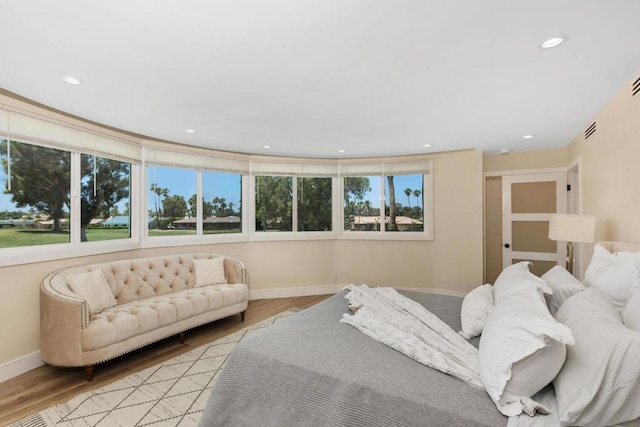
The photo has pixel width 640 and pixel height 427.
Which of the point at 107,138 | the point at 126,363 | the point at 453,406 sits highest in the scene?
the point at 107,138

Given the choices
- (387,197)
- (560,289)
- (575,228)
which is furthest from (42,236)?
(575,228)

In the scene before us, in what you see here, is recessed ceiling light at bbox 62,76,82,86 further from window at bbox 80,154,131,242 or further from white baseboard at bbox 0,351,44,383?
white baseboard at bbox 0,351,44,383

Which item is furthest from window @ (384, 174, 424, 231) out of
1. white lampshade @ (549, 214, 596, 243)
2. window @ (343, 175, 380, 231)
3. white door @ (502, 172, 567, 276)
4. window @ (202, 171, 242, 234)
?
window @ (202, 171, 242, 234)

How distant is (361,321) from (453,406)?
0.84 metres

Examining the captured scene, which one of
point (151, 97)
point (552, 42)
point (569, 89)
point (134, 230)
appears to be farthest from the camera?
point (134, 230)

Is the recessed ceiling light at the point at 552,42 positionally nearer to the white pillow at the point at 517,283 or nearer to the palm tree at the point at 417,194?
the white pillow at the point at 517,283

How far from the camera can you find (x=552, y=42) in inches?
69.6

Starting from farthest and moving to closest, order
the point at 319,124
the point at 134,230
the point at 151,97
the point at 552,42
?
1. the point at 134,230
2. the point at 319,124
3. the point at 151,97
4. the point at 552,42

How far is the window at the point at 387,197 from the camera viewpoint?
16.4 ft

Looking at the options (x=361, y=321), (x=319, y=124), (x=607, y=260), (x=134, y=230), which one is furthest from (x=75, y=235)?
(x=607, y=260)

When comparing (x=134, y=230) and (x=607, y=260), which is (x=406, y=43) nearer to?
(x=607, y=260)

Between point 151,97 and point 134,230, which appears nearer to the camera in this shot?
point 151,97

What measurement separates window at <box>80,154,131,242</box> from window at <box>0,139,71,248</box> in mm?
179

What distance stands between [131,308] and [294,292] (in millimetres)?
2614
